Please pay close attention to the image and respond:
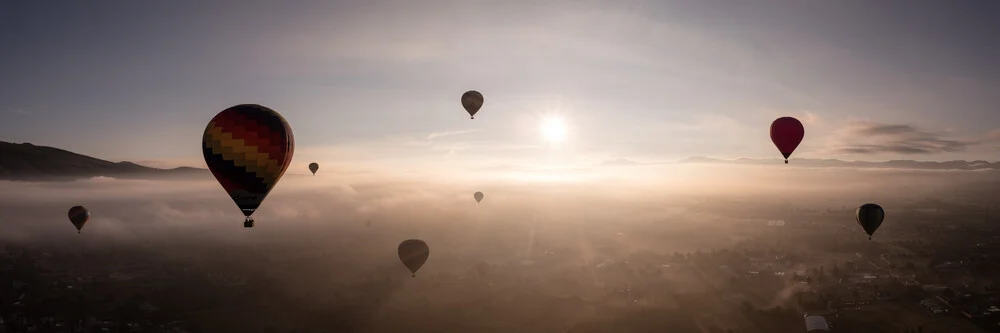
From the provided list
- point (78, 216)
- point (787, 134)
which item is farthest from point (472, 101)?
point (78, 216)

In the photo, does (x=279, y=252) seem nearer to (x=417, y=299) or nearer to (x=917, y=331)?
(x=417, y=299)

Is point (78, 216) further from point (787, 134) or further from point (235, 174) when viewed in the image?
point (787, 134)

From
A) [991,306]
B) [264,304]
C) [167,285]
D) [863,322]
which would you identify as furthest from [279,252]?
[991,306]

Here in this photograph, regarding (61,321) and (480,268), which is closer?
(61,321)

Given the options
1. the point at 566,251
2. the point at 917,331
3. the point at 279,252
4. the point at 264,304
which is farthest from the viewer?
the point at 279,252

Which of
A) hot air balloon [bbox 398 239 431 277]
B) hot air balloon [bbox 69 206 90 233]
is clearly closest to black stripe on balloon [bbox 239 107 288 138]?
hot air balloon [bbox 398 239 431 277]

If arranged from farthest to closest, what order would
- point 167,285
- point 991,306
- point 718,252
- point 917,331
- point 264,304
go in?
point 718,252 < point 167,285 < point 264,304 < point 991,306 < point 917,331
